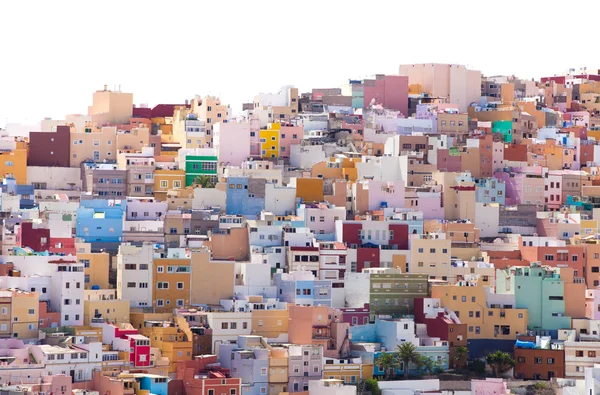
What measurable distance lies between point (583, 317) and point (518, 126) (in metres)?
20.3

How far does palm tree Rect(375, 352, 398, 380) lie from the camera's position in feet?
152

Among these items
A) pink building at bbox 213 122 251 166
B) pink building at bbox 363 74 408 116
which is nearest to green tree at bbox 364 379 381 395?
pink building at bbox 213 122 251 166

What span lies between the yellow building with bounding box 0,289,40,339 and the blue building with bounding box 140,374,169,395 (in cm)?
403

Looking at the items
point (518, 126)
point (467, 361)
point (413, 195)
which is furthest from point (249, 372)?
point (518, 126)

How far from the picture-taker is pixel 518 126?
6969cm

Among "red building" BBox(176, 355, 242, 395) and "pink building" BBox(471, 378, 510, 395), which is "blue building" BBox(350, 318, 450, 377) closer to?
"pink building" BBox(471, 378, 510, 395)

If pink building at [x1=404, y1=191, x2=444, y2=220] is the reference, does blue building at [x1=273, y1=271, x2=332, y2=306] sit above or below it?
below

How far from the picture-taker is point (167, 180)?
59406mm

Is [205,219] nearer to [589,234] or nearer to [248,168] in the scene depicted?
[248,168]

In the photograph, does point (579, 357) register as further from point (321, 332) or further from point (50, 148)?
point (50, 148)

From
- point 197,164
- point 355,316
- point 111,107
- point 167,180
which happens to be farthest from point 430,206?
point 111,107

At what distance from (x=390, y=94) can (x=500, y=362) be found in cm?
2615

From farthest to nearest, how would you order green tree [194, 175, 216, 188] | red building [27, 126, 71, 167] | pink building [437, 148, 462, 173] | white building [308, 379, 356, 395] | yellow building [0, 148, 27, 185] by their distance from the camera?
pink building [437, 148, 462, 173], red building [27, 126, 71, 167], yellow building [0, 148, 27, 185], green tree [194, 175, 216, 188], white building [308, 379, 356, 395]

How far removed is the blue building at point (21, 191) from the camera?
5669 centimetres
